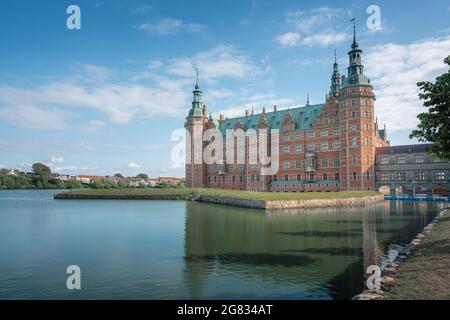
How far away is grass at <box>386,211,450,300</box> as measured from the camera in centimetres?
957

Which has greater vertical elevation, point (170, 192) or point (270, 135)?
point (270, 135)

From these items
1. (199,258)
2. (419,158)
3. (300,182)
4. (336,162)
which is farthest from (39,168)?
(199,258)

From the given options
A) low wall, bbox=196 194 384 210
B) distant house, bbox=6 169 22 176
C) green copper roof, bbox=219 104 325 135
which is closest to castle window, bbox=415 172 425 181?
low wall, bbox=196 194 384 210

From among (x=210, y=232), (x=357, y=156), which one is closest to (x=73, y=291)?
(x=210, y=232)

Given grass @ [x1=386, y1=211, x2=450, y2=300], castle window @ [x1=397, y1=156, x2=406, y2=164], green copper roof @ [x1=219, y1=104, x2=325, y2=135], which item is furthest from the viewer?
green copper roof @ [x1=219, y1=104, x2=325, y2=135]

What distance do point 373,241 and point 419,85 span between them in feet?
32.3

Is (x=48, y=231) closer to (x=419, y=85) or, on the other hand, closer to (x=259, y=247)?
(x=259, y=247)

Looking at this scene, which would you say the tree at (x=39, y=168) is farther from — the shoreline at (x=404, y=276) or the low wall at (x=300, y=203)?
the shoreline at (x=404, y=276)

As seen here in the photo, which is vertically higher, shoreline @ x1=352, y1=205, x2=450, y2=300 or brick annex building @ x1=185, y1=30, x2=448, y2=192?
brick annex building @ x1=185, y1=30, x2=448, y2=192

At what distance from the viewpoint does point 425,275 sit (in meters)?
11.3

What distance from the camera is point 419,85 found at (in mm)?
15305

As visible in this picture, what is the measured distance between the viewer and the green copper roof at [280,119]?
70.3 metres

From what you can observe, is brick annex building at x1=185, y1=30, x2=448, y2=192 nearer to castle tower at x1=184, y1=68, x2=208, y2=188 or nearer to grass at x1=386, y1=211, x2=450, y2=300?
castle tower at x1=184, y1=68, x2=208, y2=188

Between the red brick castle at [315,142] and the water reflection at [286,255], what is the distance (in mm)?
32499
